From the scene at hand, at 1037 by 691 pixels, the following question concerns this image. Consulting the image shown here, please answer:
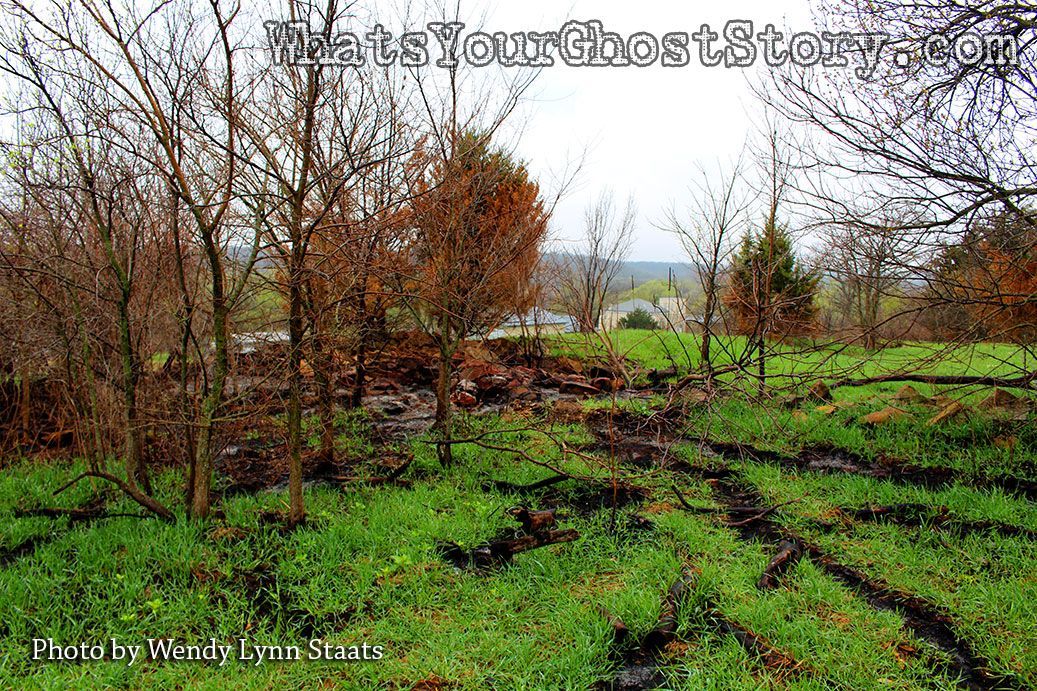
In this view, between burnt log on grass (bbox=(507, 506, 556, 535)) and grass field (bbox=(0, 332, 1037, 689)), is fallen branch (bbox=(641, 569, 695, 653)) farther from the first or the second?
burnt log on grass (bbox=(507, 506, 556, 535))

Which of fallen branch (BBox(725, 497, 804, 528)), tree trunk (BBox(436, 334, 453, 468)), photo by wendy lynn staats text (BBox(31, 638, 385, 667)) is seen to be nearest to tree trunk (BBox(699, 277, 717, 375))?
fallen branch (BBox(725, 497, 804, 528))

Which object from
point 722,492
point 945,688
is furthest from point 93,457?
point 945,688

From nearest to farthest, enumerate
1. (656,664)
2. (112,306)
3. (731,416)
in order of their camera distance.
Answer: (656,664) < (112,306) < (731,416)

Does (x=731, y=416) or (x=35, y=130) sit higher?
(x=35, y=130)

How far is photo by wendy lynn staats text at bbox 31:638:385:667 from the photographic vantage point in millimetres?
2912

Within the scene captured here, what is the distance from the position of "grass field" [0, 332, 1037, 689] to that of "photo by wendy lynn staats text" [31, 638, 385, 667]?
0.05m

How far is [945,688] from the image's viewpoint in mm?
2678

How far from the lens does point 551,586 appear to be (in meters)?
3.60

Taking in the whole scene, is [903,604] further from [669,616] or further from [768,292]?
[768,292]

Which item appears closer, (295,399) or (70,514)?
(295,399)

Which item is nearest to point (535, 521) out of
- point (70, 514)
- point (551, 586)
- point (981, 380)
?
point (551, 586)

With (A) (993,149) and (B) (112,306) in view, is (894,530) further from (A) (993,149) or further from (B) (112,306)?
(B) (112,306)

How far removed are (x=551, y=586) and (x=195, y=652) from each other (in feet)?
6.26

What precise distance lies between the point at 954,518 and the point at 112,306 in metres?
6.55
